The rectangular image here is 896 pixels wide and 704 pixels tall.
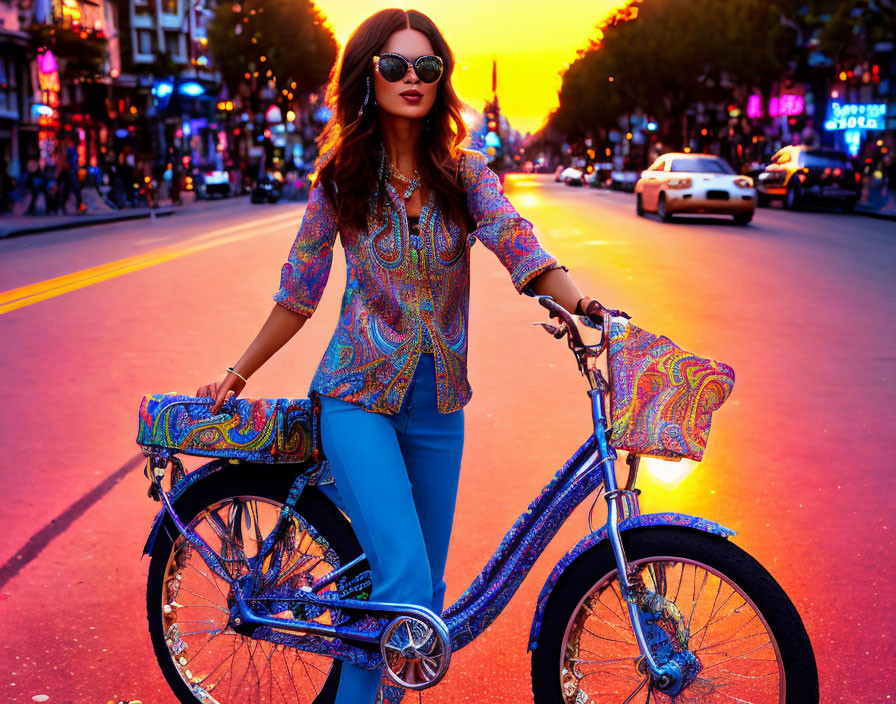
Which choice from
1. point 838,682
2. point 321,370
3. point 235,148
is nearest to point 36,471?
point 321,370

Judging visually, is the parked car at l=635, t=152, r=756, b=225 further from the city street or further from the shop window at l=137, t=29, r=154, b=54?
the shop window at l=137, t=29, r=154, b=54

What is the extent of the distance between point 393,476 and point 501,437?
383 centimetres

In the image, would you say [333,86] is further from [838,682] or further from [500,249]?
[838,682]

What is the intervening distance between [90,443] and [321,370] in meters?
3.99

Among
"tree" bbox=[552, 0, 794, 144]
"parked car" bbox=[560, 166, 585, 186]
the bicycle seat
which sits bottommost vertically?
"parked car" bbox=[560, 166, 585, 186]

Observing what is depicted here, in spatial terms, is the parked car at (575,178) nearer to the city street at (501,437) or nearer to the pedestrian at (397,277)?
the city street at (501,437)

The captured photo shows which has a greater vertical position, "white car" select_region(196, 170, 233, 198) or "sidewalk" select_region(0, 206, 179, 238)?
"sidewalk" select_region(0, 206, 179, 238)

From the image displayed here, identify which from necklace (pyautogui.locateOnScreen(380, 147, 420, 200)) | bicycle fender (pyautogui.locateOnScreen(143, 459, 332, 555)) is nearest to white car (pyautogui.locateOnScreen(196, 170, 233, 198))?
bicycle fender (pyautogui.locateOnScreen(143, 459, 332, 555))

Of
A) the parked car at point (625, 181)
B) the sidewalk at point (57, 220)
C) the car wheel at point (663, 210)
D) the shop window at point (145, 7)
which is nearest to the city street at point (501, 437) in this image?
the car wheel at point (663, 210)

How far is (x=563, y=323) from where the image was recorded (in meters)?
2.51

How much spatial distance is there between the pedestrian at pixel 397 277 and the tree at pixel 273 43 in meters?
77.3

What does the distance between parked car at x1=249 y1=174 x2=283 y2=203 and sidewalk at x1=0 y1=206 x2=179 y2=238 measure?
709 cm

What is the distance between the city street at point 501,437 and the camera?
3.75 meters

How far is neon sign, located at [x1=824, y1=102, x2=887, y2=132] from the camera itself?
135ft
